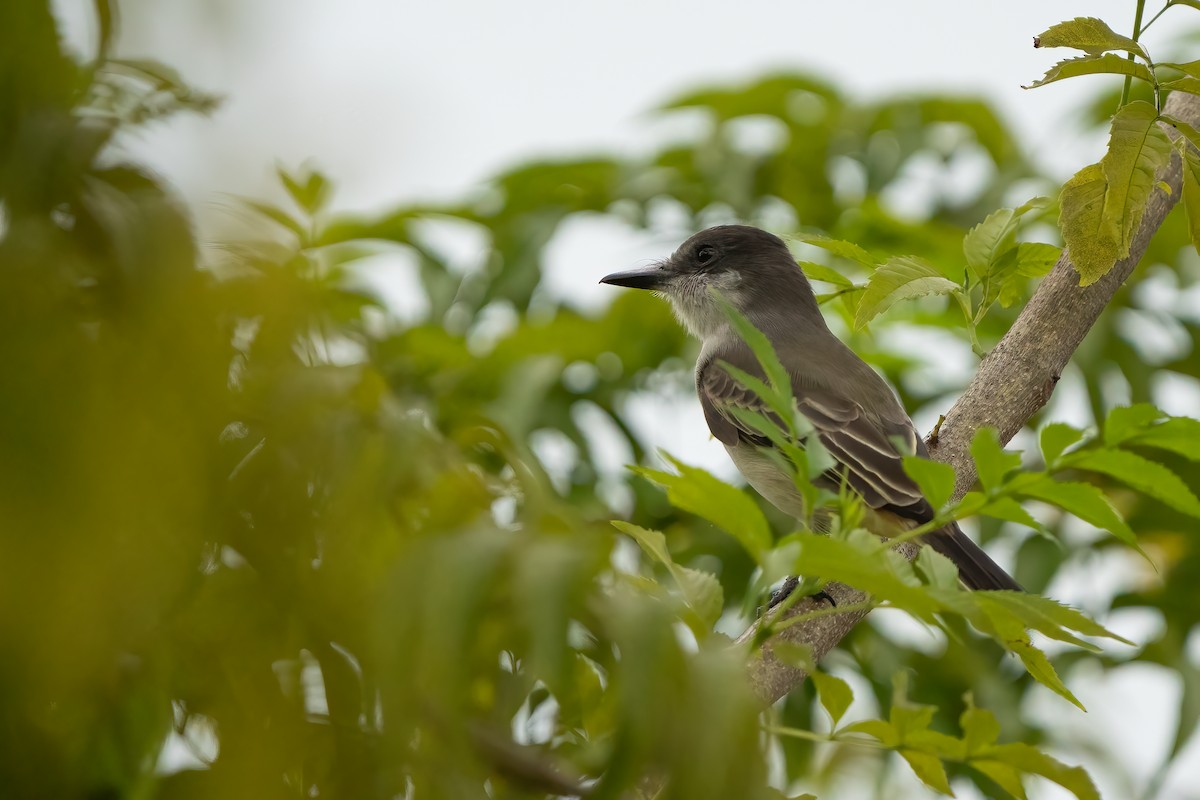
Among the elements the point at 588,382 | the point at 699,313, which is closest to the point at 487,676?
the point at 588,382

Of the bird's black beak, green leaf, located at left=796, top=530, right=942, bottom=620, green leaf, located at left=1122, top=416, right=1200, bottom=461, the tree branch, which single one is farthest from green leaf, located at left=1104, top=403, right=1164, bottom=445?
the bird's black beak

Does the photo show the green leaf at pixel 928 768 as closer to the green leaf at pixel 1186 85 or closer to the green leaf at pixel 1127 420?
the green leaf at pixel 1127 420

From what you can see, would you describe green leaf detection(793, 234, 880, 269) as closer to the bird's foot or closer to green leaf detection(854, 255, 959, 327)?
green leaf detection(854, 255, 959, 327)

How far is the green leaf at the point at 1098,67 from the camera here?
1.98 meters

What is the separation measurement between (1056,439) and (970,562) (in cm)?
155

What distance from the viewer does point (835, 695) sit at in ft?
6.47

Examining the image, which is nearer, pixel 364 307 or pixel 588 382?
pixel 364 307

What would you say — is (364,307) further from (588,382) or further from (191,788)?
(191,788)

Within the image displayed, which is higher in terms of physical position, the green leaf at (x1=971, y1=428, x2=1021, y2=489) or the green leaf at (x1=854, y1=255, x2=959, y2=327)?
the green leaf at (x1=971, y1=428, x2=1021, y2=489)

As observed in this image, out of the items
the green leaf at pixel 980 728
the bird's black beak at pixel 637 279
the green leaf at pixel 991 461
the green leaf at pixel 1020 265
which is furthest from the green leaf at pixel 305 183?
the bird's black beak at pixel 637 279

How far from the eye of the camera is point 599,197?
4516mm

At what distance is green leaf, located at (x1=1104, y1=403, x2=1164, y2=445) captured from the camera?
1562 millimetres

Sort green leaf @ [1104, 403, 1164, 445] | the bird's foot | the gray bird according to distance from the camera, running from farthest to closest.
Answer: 1. the bird's foot
2. the gray bird
3. green leaf @ [1104, 403, 1164, 445]

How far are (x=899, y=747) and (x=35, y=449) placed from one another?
4.68ft
